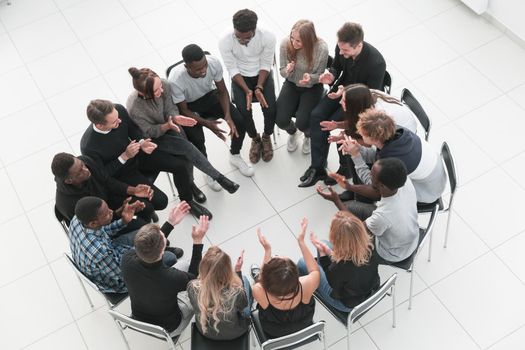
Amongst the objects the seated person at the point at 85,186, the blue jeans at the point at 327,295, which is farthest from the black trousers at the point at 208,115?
the blue jeans at the point at 327,295

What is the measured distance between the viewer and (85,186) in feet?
12.9

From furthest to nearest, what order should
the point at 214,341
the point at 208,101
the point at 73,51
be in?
the point at 73,51 < the point at 208,101 < the point at 214,341

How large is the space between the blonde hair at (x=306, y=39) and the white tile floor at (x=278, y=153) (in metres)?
0.88

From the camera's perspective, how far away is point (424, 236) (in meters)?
3.78

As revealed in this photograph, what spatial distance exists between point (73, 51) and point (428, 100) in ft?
11.3

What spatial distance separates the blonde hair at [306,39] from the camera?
4316 millimetres

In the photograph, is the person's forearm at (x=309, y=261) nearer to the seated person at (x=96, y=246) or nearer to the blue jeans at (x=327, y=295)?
the blue jeans at (x=327, y=295)

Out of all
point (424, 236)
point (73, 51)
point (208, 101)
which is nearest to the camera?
point (424, 236)

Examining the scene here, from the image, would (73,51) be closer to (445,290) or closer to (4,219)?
(4,219)

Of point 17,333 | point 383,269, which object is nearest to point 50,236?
point 17,333

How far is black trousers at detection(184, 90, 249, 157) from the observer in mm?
4668

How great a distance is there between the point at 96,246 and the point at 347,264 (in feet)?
4.90

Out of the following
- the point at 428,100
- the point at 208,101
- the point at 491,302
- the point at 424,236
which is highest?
the point at 208,101

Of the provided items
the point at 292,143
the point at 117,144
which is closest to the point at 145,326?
the point at 117,144
